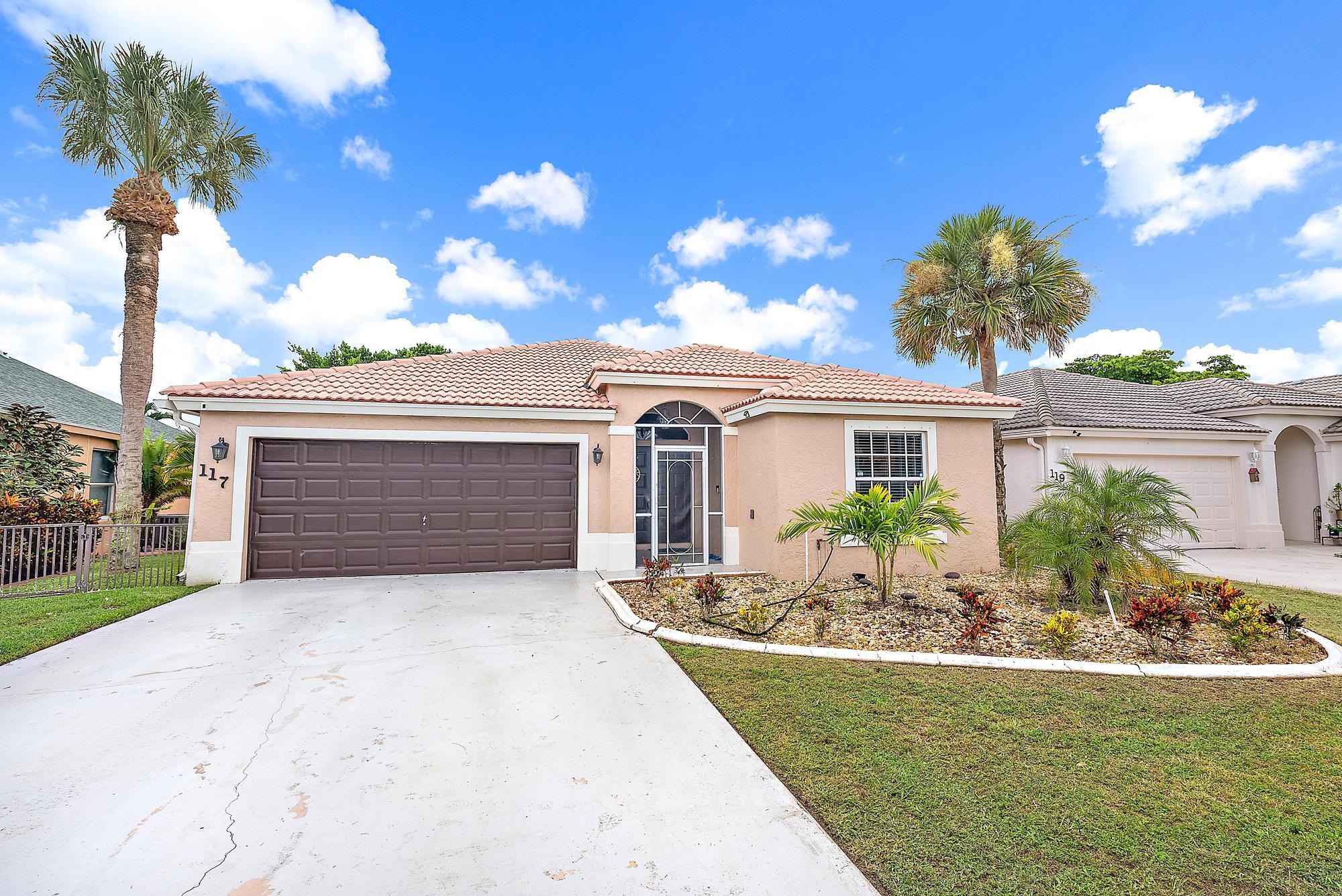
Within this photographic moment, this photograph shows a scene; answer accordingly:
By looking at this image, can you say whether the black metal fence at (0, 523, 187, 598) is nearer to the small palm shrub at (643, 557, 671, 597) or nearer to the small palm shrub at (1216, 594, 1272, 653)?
the small palm shrub at (643, 557, 671, 597)

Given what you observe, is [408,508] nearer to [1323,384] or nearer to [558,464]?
[558,464]

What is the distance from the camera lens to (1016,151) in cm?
1588

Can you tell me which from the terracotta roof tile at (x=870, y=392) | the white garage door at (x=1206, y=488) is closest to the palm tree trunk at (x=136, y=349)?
the terracotta roof tile at (x=870, y=392)

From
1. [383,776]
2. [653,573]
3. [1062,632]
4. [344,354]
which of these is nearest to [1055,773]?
[1062,632]

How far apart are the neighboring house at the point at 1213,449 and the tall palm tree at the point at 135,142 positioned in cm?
2086

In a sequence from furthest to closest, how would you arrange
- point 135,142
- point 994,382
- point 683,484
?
point 994,382, point 683,484, point 135,142

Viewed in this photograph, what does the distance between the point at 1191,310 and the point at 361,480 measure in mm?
27061

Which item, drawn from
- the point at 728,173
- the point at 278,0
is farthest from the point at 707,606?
the point at 728,173

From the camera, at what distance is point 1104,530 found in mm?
7109

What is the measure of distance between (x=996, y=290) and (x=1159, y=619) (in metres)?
8.87

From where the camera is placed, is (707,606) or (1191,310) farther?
(1191,310)

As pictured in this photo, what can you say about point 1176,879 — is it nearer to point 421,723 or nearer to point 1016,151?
point 421,723

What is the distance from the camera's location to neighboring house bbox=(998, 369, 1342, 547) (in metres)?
14.4

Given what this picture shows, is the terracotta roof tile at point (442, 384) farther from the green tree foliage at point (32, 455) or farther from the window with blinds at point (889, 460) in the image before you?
the green tree foliage at point (32, 455)
